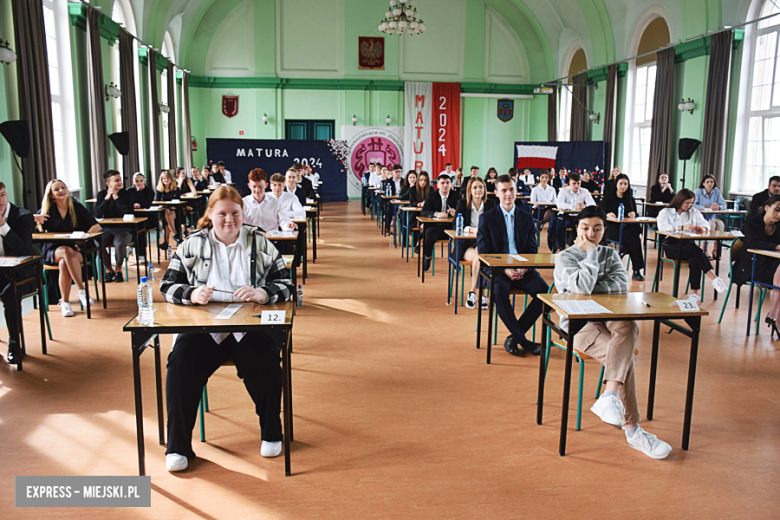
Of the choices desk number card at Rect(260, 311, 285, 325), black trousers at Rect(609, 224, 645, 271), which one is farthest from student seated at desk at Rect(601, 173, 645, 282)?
desk number card at Rect(260, 311, 285, 325)

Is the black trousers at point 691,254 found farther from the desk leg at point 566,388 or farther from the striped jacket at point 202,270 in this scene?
the striped jacket at point 202,270

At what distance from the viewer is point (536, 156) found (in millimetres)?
15766

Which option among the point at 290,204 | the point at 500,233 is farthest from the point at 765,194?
the point at 290,204

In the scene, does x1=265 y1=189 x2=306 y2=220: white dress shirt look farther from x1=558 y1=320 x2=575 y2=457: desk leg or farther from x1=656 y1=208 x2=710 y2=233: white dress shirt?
x1=558 y1=320 x2=575 y2=457: desk leg

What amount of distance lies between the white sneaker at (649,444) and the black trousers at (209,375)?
170cm

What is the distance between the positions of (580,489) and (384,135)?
52.2 ft

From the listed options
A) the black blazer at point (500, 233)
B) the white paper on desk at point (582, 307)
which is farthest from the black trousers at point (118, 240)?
the white paper on desk at point (582, 307)

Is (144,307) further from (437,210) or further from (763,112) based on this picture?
(763,112)

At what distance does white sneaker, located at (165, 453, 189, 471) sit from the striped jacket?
685mm

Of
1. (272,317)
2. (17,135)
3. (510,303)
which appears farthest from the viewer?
(17,135)

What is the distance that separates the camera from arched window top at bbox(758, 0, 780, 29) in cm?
948

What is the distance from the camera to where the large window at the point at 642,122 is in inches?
507

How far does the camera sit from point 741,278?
4.94 m

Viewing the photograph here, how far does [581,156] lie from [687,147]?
12.9 ft
